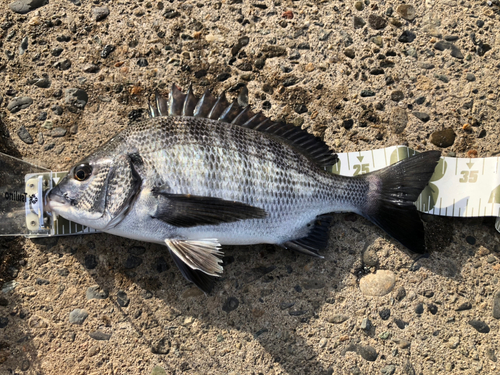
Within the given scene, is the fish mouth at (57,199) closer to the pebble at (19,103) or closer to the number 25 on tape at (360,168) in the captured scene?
the pebble at (19,103)

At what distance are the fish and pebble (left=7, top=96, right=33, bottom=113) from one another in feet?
2.93

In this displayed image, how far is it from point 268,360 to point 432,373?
111cm

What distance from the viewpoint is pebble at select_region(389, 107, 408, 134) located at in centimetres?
273

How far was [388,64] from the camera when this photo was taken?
2801mm

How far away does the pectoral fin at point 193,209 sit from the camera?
2.11 meters

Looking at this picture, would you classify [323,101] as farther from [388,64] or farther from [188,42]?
[188,42]

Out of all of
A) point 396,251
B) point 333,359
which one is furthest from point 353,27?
point 333,359

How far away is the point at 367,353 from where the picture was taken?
2430mm

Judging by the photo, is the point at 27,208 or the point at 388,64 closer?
the point at 27,208

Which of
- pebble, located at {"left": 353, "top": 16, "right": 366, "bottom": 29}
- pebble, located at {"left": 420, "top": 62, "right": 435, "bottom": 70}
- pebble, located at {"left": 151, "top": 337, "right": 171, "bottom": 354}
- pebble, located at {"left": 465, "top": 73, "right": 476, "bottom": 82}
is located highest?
pebble, located at {"left": 353, "top": 16, "right": 366, "bottom": 29}

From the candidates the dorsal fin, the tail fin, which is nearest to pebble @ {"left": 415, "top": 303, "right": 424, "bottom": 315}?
the tail fin

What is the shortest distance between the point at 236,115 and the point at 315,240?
100cm

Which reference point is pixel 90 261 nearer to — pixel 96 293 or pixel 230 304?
pixel 96 293

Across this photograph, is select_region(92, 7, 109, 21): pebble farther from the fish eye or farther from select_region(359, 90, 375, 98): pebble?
select_region(359, 90, 375, 98): pebble
